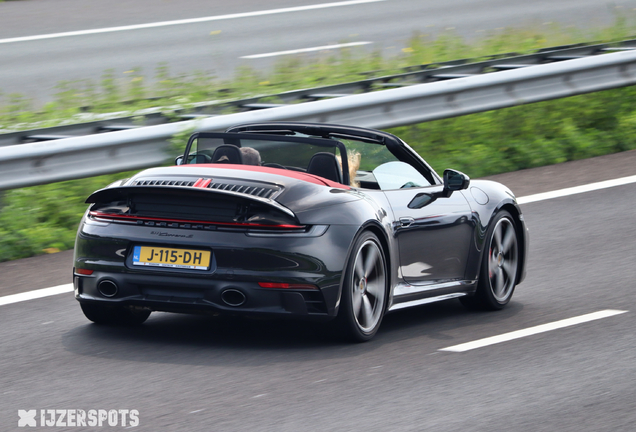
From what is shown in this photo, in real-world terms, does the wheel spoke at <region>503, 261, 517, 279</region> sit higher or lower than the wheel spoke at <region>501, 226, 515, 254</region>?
lower

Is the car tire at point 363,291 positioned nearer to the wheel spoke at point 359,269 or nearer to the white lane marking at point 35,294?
the wheel spoke at point 359,269

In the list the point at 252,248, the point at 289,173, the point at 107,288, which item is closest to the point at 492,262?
the point at 289,173

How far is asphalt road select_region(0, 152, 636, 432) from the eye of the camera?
5035 millimetres

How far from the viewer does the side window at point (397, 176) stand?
689cm

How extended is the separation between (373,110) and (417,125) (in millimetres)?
1293

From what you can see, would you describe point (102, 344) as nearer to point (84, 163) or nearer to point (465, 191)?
point (465, 191)

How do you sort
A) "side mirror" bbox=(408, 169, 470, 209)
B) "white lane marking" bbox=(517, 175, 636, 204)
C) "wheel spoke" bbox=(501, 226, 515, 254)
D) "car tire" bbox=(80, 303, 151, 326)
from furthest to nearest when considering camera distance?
1. "white lane marking" bbox=(517, 175, 636, 204)
2. "wheel spoke" bbox=(501, 226, 515, 254)
3. "side mirror" bbox=(408, 169, 470, 209)
4. "car tire" bbox=(80, 303, 151, 326)

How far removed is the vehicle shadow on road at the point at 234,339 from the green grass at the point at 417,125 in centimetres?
319

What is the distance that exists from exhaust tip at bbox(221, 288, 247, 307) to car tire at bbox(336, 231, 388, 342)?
571mm

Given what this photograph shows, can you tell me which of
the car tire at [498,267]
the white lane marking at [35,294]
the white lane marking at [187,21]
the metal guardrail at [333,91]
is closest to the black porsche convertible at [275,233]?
the car tire at [498,267]

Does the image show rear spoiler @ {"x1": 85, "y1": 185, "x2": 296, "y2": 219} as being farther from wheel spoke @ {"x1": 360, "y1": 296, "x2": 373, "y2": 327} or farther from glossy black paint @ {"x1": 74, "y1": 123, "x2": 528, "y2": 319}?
wheel spoke @ {"x1": 360, "y1": 296, "x2": 373, "y2": 327}

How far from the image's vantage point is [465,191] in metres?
7.47

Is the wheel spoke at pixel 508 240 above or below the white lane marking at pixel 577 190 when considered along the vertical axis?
above

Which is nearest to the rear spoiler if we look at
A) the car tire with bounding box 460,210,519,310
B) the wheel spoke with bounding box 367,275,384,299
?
the wheel spoke with bounding box 367,275,384,299
